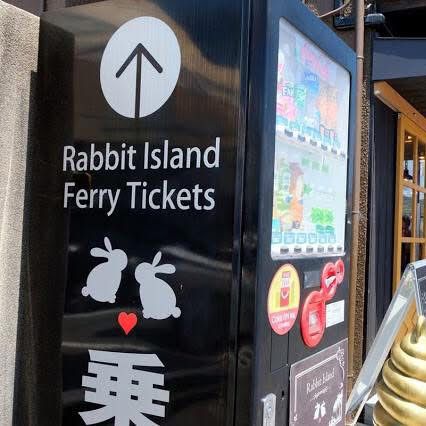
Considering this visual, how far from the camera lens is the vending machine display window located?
5.98ft

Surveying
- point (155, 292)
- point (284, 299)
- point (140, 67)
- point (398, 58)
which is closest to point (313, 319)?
point (284, 299)

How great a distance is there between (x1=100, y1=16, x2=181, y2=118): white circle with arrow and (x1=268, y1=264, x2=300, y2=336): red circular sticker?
694 millimetres

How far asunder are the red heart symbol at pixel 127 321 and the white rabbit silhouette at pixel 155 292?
0.15ft

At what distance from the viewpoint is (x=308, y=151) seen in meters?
2.03

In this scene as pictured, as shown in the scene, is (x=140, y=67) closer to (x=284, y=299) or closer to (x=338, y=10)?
(x=284, y=299)

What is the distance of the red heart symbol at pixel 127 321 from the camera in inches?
72.3

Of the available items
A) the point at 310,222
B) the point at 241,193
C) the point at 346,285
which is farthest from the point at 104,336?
the point at 346,285

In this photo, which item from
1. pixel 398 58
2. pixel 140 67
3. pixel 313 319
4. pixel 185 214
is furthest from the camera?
pixel 398 58

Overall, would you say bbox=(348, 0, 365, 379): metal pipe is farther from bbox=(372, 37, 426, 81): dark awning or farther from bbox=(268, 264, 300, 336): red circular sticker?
bbox=(268, 264, 300, 336): red circular sticker

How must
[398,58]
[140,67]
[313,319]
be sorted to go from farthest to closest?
[398,58], [313,319], [140,67]

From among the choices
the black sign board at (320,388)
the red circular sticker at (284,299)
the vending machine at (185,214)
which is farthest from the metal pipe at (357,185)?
the red circular sticker at (284,299)

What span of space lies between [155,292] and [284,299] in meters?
0.42

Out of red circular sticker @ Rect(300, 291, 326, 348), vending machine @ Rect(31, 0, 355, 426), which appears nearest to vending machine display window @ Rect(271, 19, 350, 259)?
vending machine @ Rect(31, 0, 355, 426)

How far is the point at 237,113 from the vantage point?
1.70 meters
